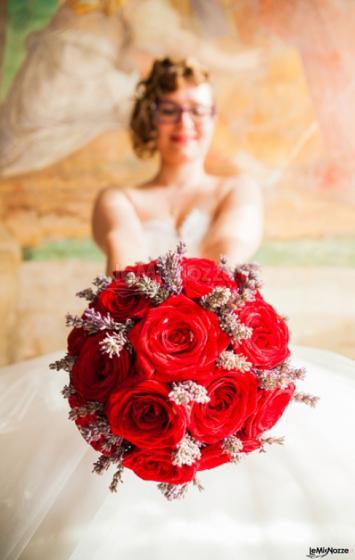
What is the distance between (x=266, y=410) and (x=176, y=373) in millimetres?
293

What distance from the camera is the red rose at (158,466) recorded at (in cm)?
129

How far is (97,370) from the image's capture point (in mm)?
1340

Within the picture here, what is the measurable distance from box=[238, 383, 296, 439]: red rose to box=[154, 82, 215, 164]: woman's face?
1.89m

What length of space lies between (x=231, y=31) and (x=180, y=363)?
7.95 feet

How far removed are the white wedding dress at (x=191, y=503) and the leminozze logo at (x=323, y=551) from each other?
11 mm

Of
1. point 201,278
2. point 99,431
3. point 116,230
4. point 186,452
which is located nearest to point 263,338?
point 201,278

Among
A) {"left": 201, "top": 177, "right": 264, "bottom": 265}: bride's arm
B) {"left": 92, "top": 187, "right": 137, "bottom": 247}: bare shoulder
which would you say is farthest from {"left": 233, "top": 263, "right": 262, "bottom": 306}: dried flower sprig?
{"left": 92, "top": 187, "right": 137, "bottom": 247}: bare shoulder

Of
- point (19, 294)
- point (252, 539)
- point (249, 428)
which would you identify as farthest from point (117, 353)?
point (19, 294)

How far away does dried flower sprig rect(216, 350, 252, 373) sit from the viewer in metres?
1.26

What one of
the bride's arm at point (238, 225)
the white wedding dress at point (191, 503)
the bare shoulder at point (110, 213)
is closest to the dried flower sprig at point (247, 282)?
the white wedding dress at point (191, 503)

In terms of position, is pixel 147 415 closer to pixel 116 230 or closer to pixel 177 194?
pixel 116 230

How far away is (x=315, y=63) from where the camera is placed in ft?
9.75

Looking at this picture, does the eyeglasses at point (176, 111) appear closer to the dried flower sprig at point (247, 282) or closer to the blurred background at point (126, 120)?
the blurred background at point (126, 120)

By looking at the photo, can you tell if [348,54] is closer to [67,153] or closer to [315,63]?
[315,63]
